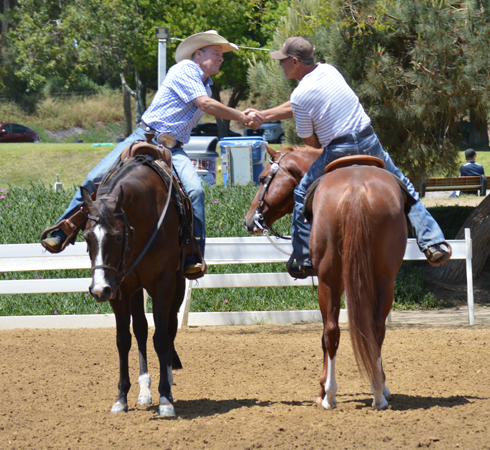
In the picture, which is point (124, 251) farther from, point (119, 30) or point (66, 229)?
point (119, 30)

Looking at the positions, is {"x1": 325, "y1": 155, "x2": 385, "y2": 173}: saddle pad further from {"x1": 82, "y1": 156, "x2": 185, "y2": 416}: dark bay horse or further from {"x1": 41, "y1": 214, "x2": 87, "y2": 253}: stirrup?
{"x1": 41, "y1": 214, "x2": 87, "y2": 253}: stirrup

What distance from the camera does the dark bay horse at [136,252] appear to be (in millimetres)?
4312

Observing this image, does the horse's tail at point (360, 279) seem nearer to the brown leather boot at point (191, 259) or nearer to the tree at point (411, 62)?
the brown leather boot at point (191, 259)

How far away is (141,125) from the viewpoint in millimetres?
5887

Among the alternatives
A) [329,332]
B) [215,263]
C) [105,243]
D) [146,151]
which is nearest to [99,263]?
[105,243]

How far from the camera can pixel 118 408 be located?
4.92 meters

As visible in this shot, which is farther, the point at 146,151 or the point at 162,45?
the point at 162,45

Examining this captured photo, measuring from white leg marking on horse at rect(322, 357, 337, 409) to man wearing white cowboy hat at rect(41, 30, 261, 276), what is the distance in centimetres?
137

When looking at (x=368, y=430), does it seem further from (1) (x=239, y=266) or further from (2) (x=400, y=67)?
(2) (x=400, y=67)

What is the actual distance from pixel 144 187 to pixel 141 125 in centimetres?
119

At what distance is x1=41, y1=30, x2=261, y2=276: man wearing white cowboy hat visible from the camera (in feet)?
18.1

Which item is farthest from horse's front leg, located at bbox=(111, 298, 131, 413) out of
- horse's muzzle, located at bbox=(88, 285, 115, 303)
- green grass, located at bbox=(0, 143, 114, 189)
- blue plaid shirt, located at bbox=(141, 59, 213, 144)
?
green grass, located at bbox=(0, 143, 114, 189)

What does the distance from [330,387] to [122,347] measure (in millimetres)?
1701

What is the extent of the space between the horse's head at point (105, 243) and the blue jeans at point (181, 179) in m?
1.05
